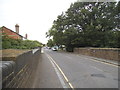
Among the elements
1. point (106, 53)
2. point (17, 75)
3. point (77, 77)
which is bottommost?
point (77, 77)

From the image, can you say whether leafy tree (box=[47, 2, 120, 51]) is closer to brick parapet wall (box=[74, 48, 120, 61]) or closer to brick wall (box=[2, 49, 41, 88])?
brick parapet wall (box=[74, 48, 120, 61])

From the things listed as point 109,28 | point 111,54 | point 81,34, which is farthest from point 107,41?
point 111,54

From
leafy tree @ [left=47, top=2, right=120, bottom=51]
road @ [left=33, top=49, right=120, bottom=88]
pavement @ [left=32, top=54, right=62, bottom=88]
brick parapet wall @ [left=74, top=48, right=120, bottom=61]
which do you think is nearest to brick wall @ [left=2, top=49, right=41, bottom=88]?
pavement @ [left=32, top=54, right=62, bottom=88]

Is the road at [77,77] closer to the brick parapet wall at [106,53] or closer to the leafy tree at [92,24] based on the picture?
the brick parapet wall at [106,53]

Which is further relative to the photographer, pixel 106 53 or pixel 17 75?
pixel 106 53

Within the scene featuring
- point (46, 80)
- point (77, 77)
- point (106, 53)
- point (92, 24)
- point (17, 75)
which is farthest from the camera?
point (92, 24)

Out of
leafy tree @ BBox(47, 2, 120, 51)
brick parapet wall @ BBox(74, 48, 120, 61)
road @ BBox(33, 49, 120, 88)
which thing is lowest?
road @ BBox(33, 49, 120, 88)

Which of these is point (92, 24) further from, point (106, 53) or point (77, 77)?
point (77, 77)

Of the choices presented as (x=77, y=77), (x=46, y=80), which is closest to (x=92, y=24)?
(x=77, y=77)

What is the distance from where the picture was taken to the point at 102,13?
167ft

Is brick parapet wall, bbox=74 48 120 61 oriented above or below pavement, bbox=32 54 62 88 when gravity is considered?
above

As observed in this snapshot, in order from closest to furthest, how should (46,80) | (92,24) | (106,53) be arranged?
1. (46,80)
2. (106,53)
3. (92,24)

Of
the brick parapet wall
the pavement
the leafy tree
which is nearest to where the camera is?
the pavement

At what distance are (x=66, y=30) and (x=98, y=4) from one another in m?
11.1
